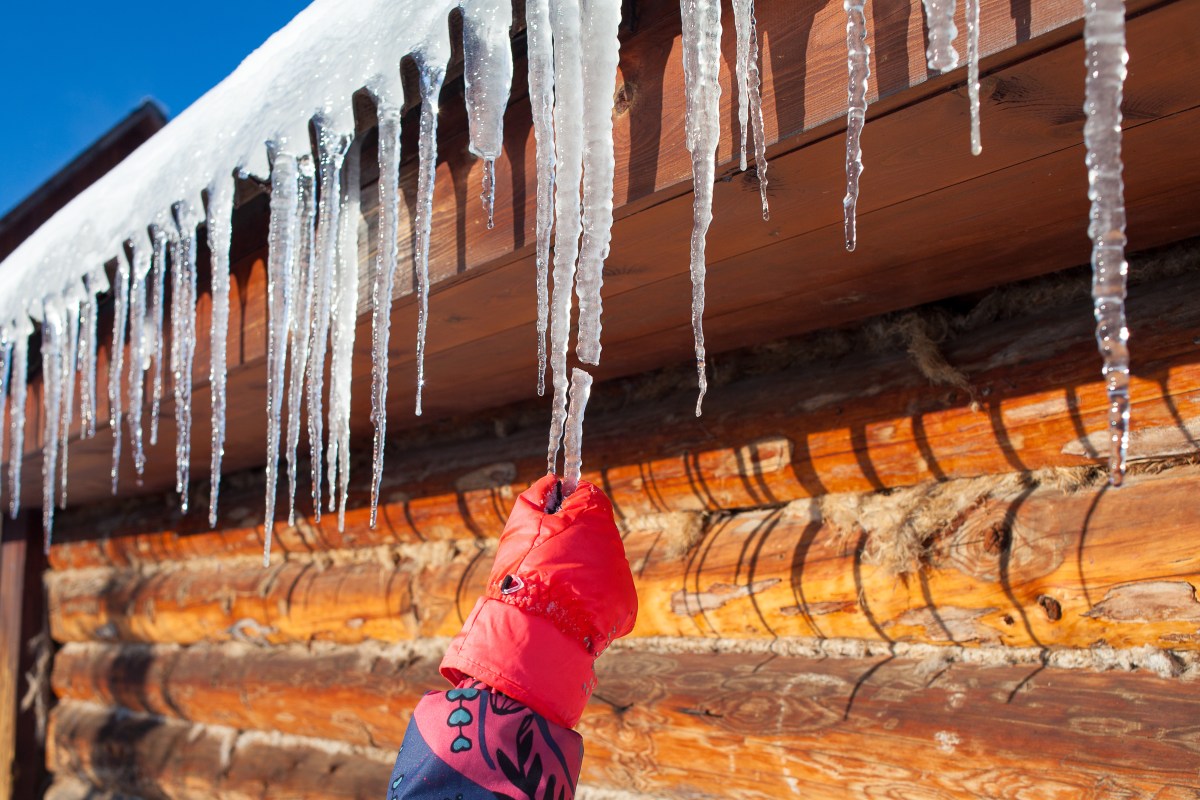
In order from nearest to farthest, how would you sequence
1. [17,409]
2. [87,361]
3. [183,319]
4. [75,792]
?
[183,319] → [87,361] → [17,409] → [75,792]

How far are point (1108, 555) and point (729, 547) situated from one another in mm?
753

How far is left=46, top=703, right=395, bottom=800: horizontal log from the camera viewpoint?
2.78 metres

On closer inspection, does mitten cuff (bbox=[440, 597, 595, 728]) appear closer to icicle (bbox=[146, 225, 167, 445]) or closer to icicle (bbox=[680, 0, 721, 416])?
icicle (bbox=[680, 0, 721, 416])

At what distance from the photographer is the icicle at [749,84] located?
1.05m

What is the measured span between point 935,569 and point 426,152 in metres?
1.11

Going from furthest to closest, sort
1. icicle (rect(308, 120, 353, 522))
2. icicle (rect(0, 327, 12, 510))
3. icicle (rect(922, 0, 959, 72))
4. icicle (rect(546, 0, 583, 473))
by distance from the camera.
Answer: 1. icicle (rect(0, 327, 12, 510))
2. icicle (rect(308, 120, 353, 522))
3. icicle (rect(546, 0, 583, 473))
4. icicle (rect(922, 0, 959, 72))

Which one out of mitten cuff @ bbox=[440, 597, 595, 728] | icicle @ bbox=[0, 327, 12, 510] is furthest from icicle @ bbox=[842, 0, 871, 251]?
icicle @ bbox=[0, 327, 12, 510]

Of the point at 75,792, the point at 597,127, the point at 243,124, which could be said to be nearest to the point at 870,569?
the point at 597,127

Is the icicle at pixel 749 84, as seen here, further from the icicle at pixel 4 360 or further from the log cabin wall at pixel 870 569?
the icicle at pixel 4 360

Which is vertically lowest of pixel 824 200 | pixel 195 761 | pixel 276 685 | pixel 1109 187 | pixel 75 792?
pixel 75 792

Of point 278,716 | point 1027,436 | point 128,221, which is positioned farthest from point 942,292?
point 278,716

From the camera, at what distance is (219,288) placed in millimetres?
1994

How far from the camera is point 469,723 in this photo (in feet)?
3.66

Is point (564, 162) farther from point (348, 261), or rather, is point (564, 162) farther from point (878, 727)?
point (878, 727)
